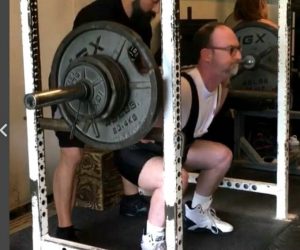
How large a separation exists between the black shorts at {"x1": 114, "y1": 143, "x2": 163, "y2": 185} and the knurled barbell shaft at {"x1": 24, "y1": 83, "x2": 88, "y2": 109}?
1.64 ft

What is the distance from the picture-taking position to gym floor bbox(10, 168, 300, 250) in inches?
110

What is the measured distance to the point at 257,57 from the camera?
3.44 meters

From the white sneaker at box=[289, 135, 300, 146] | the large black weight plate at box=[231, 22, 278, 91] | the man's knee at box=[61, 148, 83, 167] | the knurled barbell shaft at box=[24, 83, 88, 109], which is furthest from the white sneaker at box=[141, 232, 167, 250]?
the white sneaker at box=[289, 135, 300, 146]

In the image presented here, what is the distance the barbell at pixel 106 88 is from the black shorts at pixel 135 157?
0.36 metres

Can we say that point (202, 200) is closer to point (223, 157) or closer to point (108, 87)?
point (223, 157)

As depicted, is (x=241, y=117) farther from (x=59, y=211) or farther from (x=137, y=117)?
(x=137, y=117)

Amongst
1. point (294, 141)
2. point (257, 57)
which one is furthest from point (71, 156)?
point (294, 141)

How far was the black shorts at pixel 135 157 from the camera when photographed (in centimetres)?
250

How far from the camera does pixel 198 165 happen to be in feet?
9.21

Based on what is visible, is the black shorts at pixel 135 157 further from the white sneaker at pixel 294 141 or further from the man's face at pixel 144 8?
the white sneaker at pixel 294 141

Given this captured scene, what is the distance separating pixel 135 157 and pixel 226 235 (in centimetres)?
72

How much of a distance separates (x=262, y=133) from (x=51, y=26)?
6.14ft

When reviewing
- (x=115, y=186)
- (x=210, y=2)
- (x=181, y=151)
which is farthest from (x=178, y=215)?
(x=210, y=2)

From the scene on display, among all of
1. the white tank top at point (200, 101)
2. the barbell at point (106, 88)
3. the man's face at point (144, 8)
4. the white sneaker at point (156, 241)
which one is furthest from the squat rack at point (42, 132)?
the man's face at point (144, 8)
